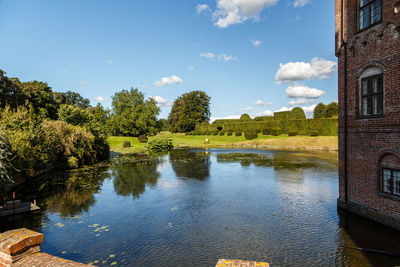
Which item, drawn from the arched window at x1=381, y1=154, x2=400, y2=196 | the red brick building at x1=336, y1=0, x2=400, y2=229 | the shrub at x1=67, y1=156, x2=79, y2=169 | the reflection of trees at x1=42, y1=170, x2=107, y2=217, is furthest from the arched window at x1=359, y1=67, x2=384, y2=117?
the shrub at x1=67, y1=156, x2=79, y2=169

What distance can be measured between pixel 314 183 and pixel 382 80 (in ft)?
31.6

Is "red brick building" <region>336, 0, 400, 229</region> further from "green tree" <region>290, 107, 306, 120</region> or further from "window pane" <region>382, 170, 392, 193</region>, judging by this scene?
"green tree" <region>290, 107, 306, 120</region>

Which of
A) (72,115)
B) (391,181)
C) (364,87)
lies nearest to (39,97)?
(72,115)

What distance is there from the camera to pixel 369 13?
1100cm

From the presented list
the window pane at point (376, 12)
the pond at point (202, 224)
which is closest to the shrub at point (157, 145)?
the pond at point (202, 224)

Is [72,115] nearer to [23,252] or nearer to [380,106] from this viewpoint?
[23,252]

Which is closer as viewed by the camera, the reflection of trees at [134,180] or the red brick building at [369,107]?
the red brick building at [369,107]

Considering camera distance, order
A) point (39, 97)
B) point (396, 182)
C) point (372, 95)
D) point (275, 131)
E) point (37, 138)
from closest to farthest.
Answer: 1. point (396, 182)
2. point (372, 95)
3. point (37, 138)
4. point (39, 97)
5. point (275, 131)

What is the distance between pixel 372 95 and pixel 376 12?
11.5 ft

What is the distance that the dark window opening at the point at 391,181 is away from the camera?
9.88 m

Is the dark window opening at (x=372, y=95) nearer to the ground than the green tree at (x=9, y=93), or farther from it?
nearer to the ground

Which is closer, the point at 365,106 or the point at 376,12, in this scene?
the point at 376,12

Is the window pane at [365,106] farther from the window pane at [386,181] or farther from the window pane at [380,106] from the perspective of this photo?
the window pane at [386,181]

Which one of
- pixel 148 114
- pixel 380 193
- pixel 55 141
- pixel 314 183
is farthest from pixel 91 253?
pixel 148 114
